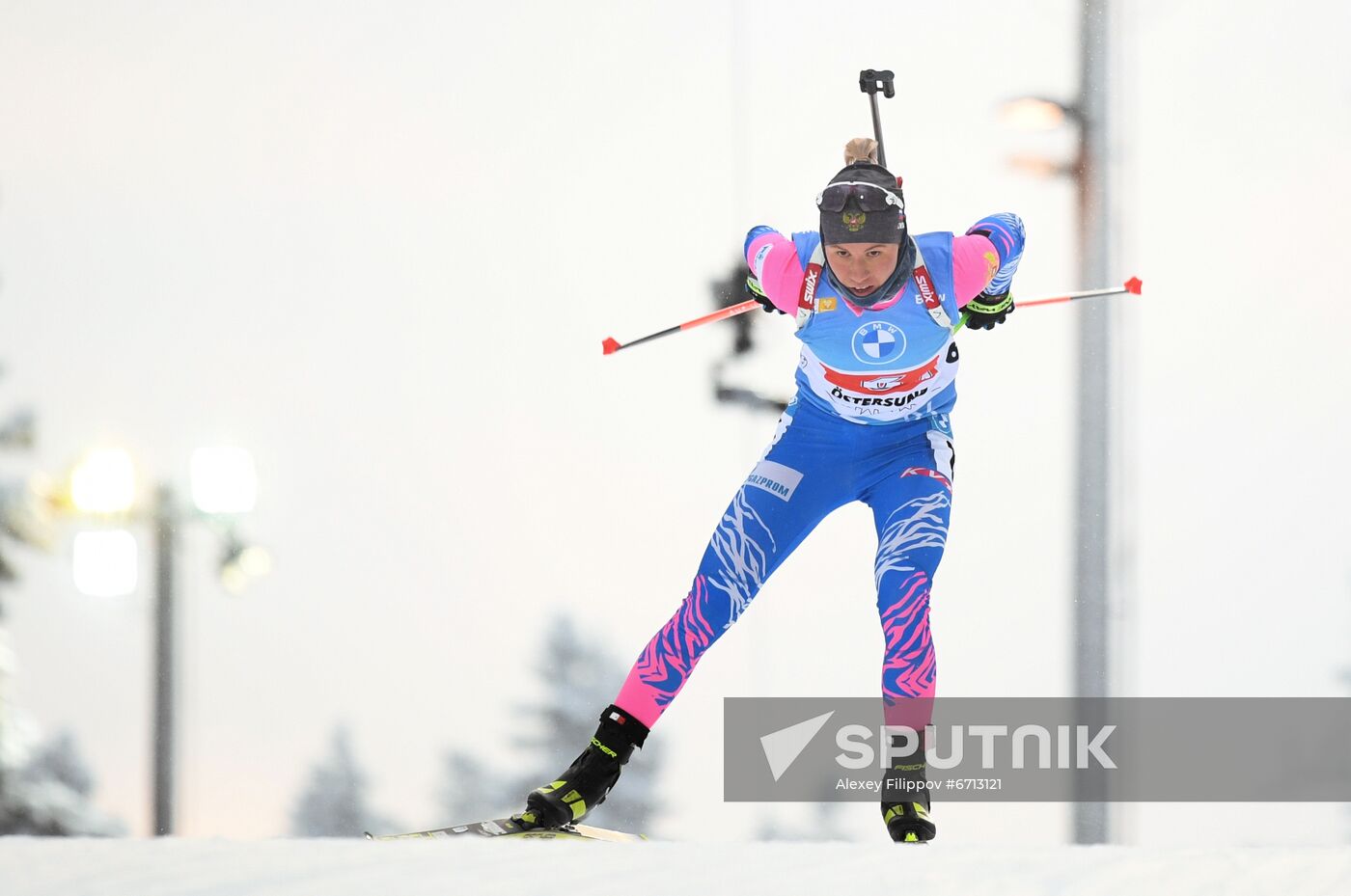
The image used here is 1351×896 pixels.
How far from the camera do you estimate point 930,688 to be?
3.45 m

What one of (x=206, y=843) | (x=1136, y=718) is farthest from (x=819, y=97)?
(x=206, y=843)

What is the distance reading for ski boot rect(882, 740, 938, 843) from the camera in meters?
3.33

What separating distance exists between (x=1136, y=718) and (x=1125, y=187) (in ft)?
7.43

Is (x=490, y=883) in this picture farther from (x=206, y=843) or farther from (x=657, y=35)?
(x=657, y=35)

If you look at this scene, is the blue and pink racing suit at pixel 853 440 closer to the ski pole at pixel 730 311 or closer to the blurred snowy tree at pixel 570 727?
the ski pole at pixel 730 311

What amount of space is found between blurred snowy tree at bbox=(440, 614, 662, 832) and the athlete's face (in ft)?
36.8

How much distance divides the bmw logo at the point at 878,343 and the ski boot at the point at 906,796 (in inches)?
37.4

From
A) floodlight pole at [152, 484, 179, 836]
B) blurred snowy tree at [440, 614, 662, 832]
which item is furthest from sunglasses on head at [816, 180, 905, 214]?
blurred snowy tree at [440, 614, 662, 832]

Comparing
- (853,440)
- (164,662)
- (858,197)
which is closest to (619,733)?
(853,440)

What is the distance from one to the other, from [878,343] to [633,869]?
179 centimetres

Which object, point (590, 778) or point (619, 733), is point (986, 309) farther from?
point (590, 778)

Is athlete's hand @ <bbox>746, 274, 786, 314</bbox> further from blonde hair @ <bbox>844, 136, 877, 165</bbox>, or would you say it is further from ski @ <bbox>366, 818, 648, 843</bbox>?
ski @ <bbox>366, 818, 648, 843</bbox>

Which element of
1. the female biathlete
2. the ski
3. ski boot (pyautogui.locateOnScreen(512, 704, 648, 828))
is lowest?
the ski

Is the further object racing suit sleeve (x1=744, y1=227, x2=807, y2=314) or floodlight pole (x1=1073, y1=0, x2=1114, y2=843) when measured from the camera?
floodlight pole (x1=1073, y1=0, x2=1114, y2=843)
